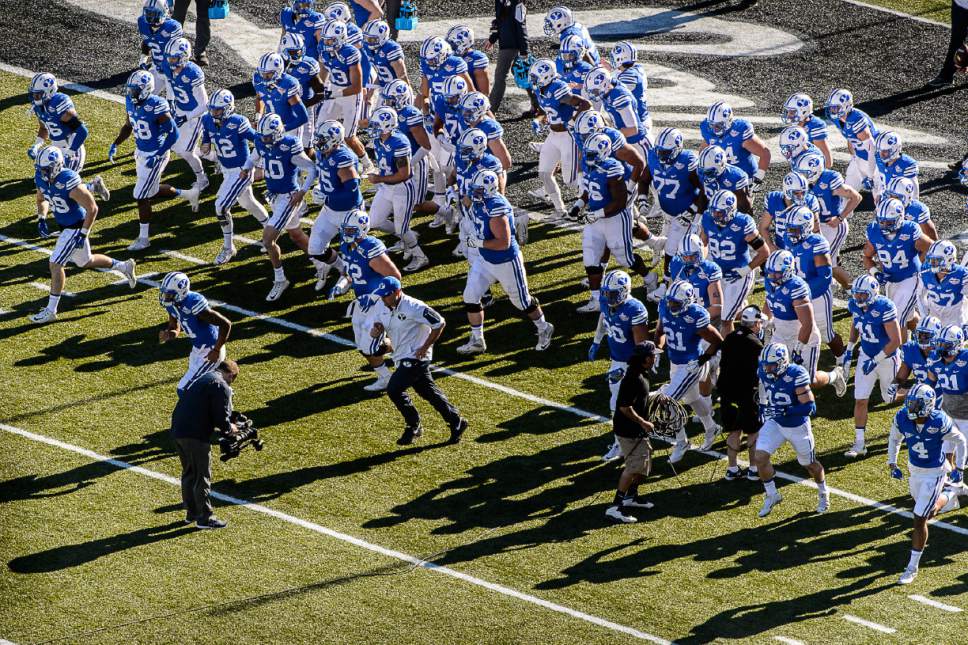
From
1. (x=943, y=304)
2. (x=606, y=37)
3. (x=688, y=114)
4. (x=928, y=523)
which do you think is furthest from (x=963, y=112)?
(x=928, y=523)

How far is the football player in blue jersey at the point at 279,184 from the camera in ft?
60.1

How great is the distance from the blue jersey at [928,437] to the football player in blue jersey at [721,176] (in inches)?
177

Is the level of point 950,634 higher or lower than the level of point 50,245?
lower

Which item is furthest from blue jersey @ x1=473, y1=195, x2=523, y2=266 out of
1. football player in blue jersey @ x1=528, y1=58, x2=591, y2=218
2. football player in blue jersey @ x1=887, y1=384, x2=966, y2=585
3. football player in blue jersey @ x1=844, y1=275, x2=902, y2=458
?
football player in blue jersey @ x1=887, y1=384, x2=966, y2=585

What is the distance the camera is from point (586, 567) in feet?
45.3

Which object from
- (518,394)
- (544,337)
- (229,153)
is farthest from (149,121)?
(518,394)

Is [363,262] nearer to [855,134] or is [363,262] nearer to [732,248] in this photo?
[732,248]

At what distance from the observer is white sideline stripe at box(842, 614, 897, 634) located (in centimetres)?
1289

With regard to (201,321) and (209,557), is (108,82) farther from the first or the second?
(209,557)

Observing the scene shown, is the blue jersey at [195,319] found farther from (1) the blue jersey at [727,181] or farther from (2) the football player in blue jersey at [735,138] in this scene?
(2) the football player in blue jersey at [735,138]

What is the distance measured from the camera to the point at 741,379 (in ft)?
48.7

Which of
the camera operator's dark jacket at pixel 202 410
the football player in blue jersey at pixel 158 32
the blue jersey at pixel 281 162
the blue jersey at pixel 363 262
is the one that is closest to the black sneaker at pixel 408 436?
the blue jersey at pixel 363 262

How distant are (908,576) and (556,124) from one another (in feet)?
27.7

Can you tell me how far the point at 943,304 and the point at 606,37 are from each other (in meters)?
11.7
